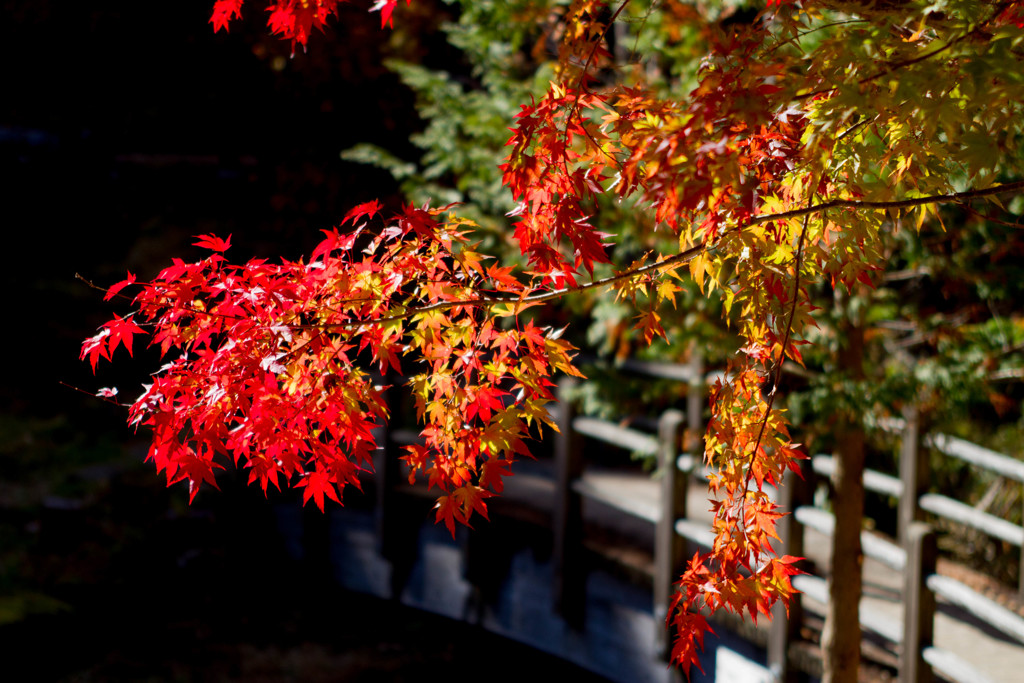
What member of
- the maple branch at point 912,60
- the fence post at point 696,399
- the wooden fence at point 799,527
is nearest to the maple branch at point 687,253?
the maple branch at point 912,60

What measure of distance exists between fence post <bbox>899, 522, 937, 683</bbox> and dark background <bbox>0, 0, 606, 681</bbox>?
11.2ft

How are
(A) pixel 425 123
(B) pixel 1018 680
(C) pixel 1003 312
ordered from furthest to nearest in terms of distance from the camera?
(A) pixel 425 123, (C) pixel 1003 312, (B) pixel 1018 680

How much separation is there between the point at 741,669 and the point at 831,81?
3331mm

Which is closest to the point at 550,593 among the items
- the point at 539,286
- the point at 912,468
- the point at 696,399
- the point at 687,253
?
the point at 696,399

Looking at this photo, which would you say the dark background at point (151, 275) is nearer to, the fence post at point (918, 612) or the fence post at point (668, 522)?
the fence post at point (668, 522)

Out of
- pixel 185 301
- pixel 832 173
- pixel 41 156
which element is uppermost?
pixel 41 156

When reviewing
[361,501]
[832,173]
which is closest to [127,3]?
[361,501]

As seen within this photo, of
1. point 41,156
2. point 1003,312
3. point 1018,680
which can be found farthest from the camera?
point 41,156

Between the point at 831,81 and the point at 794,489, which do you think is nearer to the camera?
the point at 831,81

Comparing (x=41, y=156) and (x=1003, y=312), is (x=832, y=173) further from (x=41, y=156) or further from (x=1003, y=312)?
(x=41, y=156)

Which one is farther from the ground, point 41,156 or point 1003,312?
point 41,156

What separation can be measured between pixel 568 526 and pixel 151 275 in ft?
24.6

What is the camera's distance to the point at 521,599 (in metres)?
5.52

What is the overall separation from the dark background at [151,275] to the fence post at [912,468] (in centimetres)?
327
